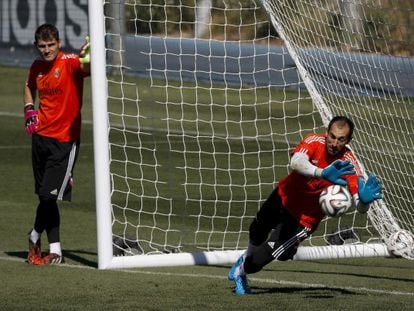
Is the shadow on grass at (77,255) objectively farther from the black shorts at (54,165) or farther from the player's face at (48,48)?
the player's face at (48,48)

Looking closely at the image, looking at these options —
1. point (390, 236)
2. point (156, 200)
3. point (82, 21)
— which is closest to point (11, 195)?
point (156, 200)

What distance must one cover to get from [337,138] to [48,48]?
9.49 feet

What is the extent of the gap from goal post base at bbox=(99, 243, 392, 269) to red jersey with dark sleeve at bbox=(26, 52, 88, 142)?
1.17 meters

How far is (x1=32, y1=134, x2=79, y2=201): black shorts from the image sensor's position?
34.6 feet

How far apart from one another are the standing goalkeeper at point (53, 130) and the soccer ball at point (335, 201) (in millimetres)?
2641

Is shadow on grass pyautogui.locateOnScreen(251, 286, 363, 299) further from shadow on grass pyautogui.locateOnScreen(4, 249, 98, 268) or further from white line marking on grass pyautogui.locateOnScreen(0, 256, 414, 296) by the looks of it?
shadow on grass pyautogui.locateOnScreen(4, 249, 98, 268)

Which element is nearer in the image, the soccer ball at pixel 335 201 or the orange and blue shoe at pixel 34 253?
the soccer ball at pixel 335 201

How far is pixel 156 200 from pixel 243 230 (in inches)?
68.7

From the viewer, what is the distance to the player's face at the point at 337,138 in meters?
8.94

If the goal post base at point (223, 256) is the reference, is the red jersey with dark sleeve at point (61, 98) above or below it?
above

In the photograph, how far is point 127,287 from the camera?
30.9ft

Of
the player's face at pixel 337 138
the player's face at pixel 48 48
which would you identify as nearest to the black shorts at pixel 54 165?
the player's face at pixel 48 48

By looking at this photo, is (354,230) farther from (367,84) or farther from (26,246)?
(26,246)

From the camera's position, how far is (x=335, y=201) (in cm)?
879
